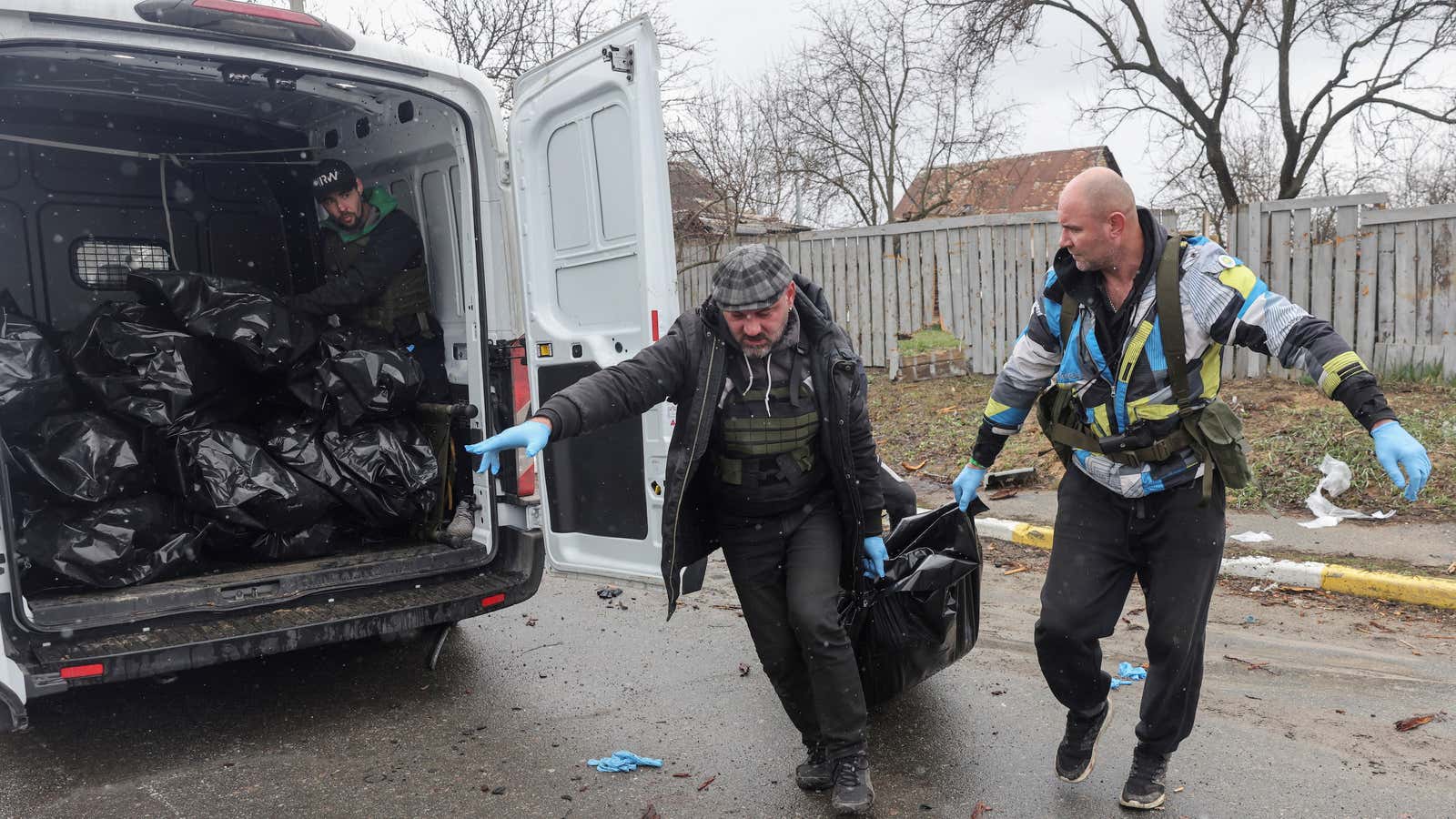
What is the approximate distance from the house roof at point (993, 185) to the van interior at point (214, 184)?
9.85 m

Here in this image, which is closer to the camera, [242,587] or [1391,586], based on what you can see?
[242,587]

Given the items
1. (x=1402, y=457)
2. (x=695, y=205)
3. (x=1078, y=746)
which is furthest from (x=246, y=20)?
(x=695, y=205)

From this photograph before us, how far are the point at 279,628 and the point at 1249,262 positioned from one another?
8224 millimetres

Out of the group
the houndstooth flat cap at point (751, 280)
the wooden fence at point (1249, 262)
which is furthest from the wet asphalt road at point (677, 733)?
the wooden fence at point (1249, 262)

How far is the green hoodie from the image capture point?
5043 mm

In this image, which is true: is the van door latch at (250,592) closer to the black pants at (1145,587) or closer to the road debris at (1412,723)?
the black pants at (1145,587)

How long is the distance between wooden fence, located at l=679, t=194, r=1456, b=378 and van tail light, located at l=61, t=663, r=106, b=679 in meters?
8.24

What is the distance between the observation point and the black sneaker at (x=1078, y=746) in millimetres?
3082

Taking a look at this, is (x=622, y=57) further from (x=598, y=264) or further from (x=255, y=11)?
(x=255, y=11)

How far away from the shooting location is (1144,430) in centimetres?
280

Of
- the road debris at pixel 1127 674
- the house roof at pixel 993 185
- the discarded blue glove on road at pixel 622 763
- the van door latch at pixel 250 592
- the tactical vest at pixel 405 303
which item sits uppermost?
the house roof at pixel 993 185

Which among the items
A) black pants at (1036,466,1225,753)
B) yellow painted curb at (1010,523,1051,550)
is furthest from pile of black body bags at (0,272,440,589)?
yellow painted curb at (1010,523,1051,550)

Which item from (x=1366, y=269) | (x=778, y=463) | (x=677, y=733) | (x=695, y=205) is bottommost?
(x=677, y=733)

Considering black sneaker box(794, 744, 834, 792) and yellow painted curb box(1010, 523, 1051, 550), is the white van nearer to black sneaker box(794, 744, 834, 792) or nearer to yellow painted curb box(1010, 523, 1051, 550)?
black sneaker box(794, 744, 834, 792)
